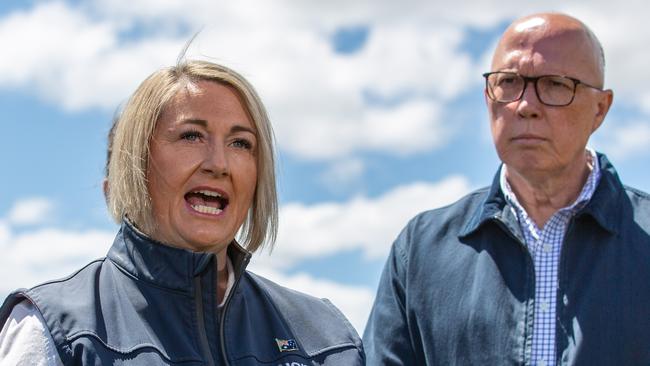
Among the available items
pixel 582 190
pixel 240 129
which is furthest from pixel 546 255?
pixel 240 129

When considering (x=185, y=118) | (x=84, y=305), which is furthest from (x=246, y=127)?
(x=84, y=305)

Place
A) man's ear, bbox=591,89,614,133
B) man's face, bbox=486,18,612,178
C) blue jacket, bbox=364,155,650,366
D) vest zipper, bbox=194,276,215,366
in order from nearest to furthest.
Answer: vest zipper, bbox=194,276,215,366 < blue jacket, bbox=364,155,650,366 < man's face, bbox=486,18,612,178 < man's ear, bbox=591,89,614,133

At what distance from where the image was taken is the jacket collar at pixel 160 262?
3.62 metres

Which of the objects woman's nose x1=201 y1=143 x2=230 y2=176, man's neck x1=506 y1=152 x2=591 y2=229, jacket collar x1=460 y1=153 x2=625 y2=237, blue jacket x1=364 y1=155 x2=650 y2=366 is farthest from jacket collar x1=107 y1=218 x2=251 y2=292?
man's neck x1=506 y1=152 x2=591 y2=229

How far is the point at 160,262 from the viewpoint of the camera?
3646 millimetres

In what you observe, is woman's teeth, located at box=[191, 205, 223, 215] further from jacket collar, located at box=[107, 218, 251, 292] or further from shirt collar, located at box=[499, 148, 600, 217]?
shirt collar, located at box=[499, 148, 600, 217]

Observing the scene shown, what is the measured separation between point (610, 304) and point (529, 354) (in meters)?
0.43

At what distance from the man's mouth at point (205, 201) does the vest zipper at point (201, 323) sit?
30 cm

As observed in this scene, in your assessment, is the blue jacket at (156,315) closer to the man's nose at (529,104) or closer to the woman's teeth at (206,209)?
the woman's teeth at (206,209)

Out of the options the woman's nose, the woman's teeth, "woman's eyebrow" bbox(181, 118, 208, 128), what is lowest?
the woman's teeth

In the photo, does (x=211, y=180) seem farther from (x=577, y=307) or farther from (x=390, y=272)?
(x=577, y=307)

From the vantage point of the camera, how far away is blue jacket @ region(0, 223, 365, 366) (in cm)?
340

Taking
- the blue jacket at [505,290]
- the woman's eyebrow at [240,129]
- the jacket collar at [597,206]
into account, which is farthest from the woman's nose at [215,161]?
the jacket collar at [597,206]

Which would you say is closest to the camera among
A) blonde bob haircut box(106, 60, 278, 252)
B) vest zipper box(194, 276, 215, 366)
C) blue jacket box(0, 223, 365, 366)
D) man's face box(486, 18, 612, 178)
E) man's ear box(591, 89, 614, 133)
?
blue jacket box(0, 223, 365, 366)
